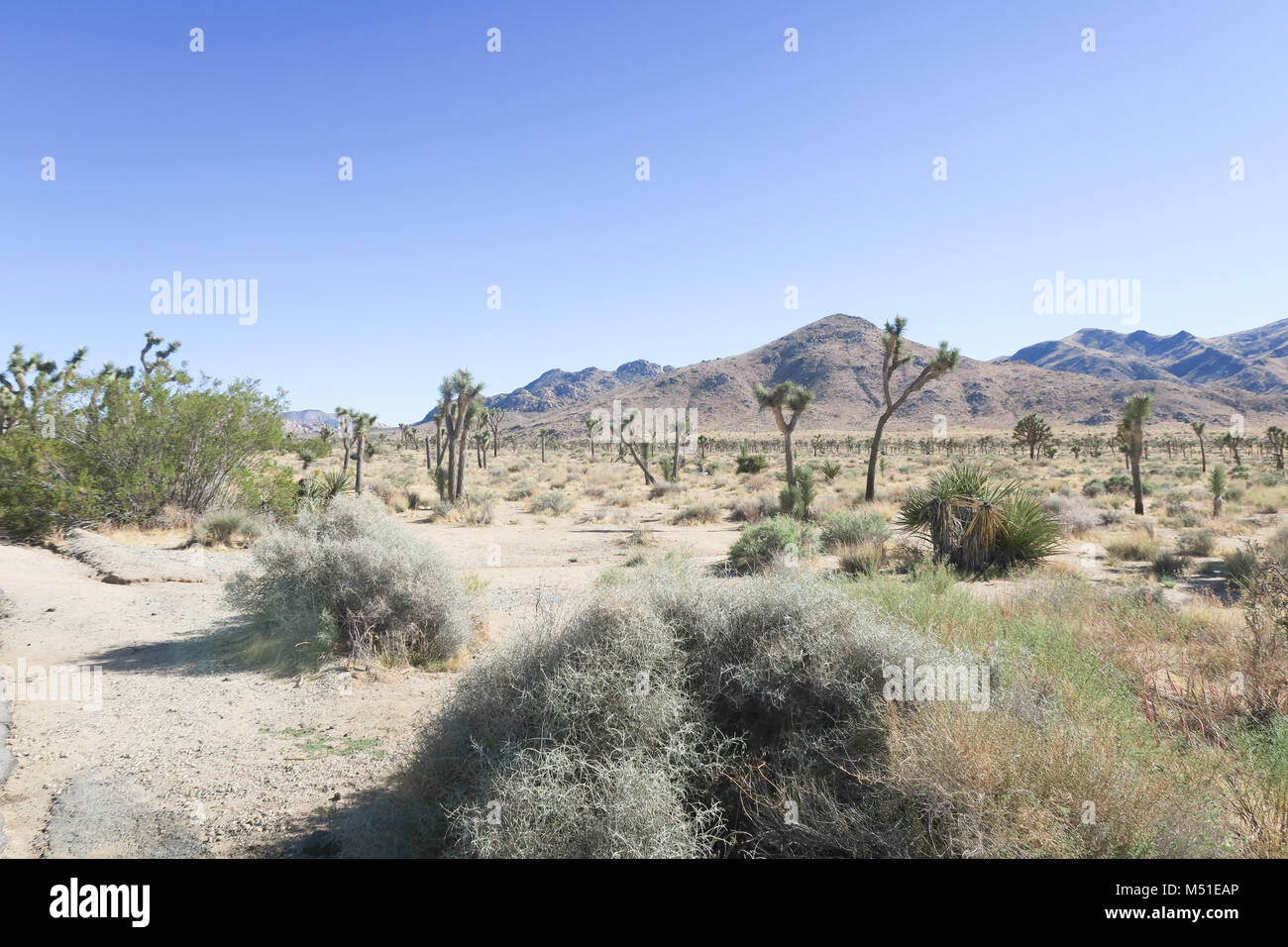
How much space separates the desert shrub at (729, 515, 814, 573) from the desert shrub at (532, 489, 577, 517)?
1378 cm

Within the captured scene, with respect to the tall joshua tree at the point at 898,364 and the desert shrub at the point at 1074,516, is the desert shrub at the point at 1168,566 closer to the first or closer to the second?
the desert shrub at the point at 1074,516

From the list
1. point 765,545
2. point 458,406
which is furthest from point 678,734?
point 458,406

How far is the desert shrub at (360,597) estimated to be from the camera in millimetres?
7703

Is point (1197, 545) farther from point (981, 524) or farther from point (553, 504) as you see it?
point (553, 504)

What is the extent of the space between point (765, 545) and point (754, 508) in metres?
9.97

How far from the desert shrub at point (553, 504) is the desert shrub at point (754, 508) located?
7.56 meters

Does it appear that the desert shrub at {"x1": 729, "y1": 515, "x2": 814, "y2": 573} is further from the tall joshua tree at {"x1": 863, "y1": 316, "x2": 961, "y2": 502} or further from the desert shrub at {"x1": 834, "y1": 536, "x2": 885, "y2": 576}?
the tall joshua tree at {"x1": 863, "y1": 316, "x2": 961, "y2": 502}

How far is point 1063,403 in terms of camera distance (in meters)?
119

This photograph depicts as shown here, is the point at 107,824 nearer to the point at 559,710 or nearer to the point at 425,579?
the point at 559,710

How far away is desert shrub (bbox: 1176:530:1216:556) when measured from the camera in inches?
571

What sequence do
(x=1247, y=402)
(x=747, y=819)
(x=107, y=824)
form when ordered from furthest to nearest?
(x=1247, y=402)
(x=107, y=824)
(x=747, y=819)
